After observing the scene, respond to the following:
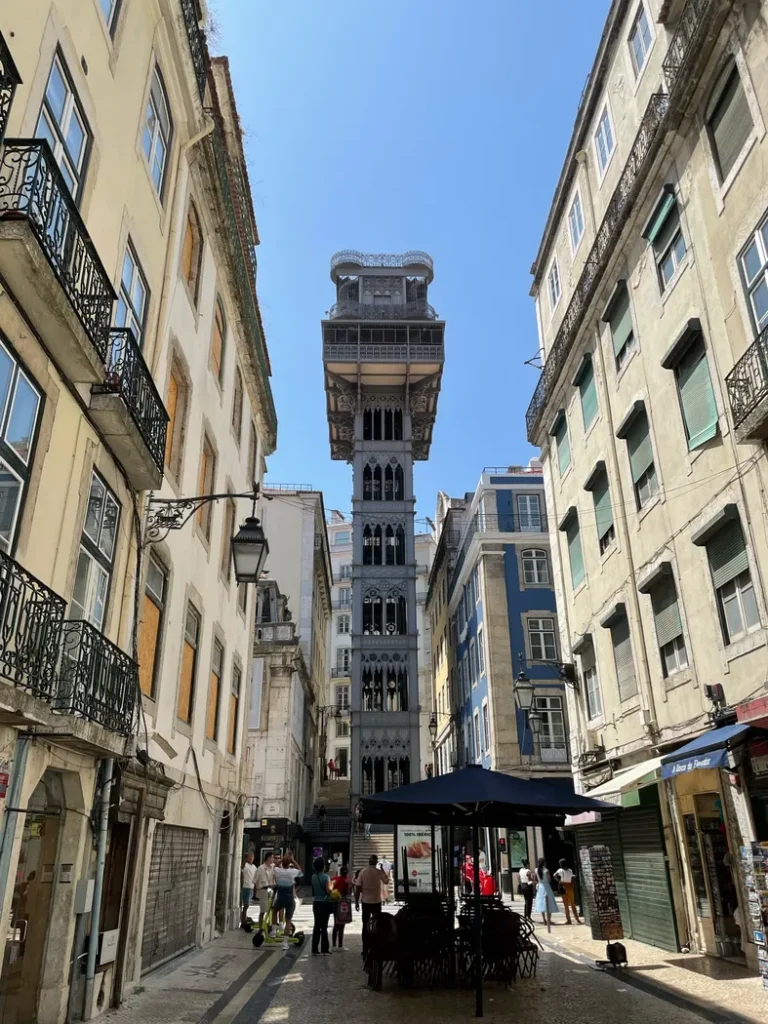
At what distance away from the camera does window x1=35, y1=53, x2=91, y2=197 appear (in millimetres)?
7113

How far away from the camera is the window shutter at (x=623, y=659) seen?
15136mm

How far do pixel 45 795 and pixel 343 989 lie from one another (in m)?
5.01

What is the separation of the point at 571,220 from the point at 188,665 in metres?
14.7

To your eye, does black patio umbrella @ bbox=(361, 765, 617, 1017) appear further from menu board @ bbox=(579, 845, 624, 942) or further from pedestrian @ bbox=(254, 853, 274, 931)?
pedestrian @ bbox=(254, 853, 274, 931)

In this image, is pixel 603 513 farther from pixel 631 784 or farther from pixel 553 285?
pixel 553 285

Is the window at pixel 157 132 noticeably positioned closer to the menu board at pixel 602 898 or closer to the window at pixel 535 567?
the menu board at pixel 602 898

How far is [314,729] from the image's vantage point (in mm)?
46312

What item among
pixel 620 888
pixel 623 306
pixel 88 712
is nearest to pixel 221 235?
pixel 623 306

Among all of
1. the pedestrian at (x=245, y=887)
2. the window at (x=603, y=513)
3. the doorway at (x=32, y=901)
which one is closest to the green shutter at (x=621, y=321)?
the window at (x=603, y=513)

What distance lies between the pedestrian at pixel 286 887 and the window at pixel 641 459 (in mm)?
9665

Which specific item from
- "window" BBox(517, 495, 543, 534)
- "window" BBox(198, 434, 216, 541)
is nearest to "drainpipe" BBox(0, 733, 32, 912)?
"window" BBox(198, 434, 216, 541)

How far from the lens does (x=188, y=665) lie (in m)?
13.0

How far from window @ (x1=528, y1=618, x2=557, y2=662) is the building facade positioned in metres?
13.0

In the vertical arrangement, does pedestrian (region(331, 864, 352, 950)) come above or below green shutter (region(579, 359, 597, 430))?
below
